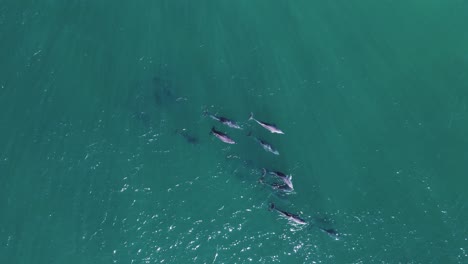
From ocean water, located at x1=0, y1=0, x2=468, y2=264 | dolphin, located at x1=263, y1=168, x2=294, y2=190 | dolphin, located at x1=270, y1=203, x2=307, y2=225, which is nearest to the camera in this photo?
dolphin, located at x1=270, y1=203, x2=307, y2=225

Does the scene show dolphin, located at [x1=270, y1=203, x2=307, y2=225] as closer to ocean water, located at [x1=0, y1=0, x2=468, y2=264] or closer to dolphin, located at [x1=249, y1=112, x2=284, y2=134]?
ocean water, located at [x1=0, y1=0, x2=468, y2=264]

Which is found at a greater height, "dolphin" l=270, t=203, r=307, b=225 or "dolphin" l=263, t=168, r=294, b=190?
"dolphin" l=263, t=168, r=294, b=190

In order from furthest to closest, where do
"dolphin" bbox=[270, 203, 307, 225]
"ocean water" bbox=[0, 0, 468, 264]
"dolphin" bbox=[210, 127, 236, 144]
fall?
"dolphin" bbox=[210, 127, 236, 144], "ocean water" bbox=[0, 0, 468, 264], "dolphin" bbox=[270, 203, 307, 225]

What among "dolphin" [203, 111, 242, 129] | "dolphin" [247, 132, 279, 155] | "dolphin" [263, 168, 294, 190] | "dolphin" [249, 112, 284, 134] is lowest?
"dolphin" [263, 168, 294, 190]

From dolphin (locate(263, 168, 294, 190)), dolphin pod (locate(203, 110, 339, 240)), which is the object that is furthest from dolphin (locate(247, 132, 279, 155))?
dolphin (locate(263, 168, 294, 190))

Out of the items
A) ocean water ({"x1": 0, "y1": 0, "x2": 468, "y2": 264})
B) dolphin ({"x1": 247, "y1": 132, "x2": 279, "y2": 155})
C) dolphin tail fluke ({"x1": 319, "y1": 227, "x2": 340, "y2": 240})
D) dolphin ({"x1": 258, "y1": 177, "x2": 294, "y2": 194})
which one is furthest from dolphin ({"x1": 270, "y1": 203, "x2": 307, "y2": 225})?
dolphin ({"x1": 247, "y1": 132, "x2": 279, "y2": 155})

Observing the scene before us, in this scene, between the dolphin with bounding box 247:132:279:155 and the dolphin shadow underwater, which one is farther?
the dolphin with bounding box 247:132:279:155

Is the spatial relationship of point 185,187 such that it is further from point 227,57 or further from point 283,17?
point 283,17

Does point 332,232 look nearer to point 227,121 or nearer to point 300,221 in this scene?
point 300,221

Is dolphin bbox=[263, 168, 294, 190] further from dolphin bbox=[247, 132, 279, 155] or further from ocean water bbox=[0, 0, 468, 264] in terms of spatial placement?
dolphin bbox=[247, 132, 279, 155]

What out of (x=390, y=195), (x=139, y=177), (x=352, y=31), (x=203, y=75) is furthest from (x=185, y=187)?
(x=352, y=31)

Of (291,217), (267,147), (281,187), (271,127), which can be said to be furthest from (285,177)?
(271,127)
